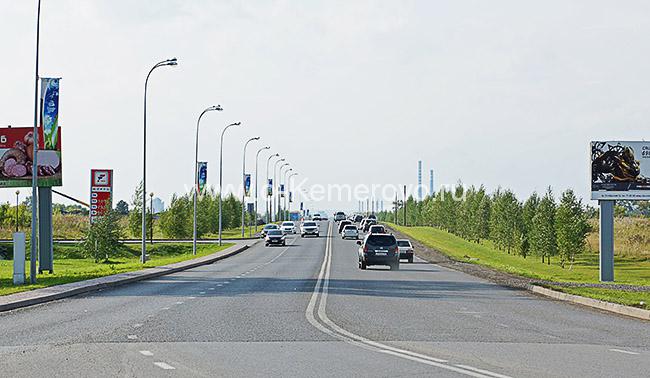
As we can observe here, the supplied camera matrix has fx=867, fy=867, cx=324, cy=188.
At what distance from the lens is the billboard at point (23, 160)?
38031mm

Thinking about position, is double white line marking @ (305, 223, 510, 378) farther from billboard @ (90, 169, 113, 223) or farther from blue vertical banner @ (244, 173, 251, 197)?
blue vertical banner @ (244, 173, 251, 197)

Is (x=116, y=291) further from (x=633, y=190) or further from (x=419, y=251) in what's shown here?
(x=419, y=251)

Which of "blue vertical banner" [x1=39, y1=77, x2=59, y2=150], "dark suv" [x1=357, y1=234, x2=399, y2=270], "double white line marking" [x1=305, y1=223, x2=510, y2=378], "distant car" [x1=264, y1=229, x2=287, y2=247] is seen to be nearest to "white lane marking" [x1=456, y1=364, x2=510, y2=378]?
"double white line marking" [x1=305, y1=223, x2=510, y2=378]

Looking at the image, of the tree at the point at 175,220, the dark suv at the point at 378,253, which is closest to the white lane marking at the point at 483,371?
the dark suv at the point at 378,253

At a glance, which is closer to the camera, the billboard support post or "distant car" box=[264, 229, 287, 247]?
the billboard support post

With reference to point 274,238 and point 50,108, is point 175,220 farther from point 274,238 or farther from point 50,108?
point 50,108

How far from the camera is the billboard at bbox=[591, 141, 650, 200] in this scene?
148ft

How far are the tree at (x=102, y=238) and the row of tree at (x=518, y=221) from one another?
42.6m

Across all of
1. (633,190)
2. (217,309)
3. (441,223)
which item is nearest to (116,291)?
(217,309)

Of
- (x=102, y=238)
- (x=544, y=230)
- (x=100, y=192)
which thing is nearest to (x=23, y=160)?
(x=102, y=238)

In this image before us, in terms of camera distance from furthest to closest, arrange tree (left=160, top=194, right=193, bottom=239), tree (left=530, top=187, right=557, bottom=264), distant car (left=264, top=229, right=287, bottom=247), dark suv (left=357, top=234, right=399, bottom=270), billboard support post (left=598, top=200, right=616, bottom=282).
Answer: tree (left=160, top=194, right=193, bottom=239) → tree (left=530, top=187, right=557, bottom=264) → distant car (left=264, top=229, right=287, bottom=247) → billboard support post (left=598, top=200, right=616, bottom=282) → dark suv (left=357, top=234, right=399, bottom=270)

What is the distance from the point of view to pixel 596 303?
73.4 feet

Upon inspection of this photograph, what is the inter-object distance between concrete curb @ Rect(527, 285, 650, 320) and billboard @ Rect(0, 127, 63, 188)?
72.0 feet

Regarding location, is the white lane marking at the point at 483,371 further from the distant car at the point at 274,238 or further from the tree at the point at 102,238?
the distant car at the point at 274,238
